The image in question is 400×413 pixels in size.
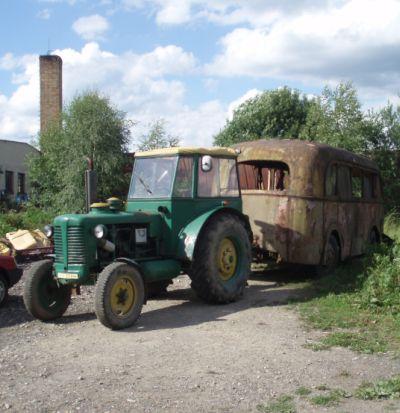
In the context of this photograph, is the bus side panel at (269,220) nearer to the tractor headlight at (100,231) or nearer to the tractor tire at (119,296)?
the tractor tire at (119,296)

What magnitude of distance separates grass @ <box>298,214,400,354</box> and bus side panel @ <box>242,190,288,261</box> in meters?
0.97

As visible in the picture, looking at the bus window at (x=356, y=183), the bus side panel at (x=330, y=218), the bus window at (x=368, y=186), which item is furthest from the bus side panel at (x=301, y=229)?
the bus window at (x=368, y=186)

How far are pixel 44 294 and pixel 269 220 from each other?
4.45 meters

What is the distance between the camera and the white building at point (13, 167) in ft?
97.6

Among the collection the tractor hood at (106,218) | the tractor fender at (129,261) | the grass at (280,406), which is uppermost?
the tractor hood at (106,218)

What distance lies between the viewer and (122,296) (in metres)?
7.97

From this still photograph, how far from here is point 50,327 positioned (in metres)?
8.22

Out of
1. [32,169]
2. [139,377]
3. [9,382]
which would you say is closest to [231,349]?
[139,377]

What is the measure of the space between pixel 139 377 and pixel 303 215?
5829mm

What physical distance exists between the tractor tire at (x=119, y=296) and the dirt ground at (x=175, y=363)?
17cm

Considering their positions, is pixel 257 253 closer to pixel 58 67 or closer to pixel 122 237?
pixel 122 237

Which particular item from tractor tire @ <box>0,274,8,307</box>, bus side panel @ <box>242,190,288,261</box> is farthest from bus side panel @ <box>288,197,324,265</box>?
tractor tire @ <box>0,274,8,307</box>

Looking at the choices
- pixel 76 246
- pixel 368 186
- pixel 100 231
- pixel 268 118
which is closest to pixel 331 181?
pixel 368 186

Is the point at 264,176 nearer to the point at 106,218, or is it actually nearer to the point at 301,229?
the point at 301,229
